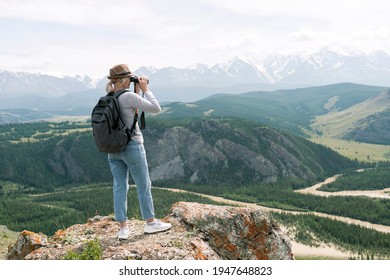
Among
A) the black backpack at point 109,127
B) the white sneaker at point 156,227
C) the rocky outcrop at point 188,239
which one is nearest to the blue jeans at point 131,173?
the white sneaker at point 156,227

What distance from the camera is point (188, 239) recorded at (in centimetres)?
1553

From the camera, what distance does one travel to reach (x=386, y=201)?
156 metres

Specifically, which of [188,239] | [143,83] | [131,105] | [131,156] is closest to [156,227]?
[188,239]

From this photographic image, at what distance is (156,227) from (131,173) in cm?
287

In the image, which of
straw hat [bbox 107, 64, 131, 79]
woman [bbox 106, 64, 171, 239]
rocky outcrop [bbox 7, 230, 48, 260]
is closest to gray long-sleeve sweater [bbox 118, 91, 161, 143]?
woman [bbox 106, 64, 171, 239]

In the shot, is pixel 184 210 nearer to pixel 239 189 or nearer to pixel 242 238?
pixel 242 238

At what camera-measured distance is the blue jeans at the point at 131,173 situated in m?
14.9

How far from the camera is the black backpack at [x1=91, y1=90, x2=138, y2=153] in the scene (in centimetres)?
1392

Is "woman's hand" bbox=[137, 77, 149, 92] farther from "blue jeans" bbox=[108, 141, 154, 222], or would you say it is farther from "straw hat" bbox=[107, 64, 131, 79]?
"blue jeans" bbox=[108, 141, 154, 222]

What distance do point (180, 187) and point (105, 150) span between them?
18667 cm

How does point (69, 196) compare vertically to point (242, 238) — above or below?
below

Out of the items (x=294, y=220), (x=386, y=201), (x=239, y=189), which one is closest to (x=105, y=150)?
(x=294, y=220)

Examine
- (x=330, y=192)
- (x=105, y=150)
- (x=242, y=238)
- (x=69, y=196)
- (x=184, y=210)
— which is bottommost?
(x=330, y=192)

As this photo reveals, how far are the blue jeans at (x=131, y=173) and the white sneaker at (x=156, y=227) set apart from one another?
39 centimetres
